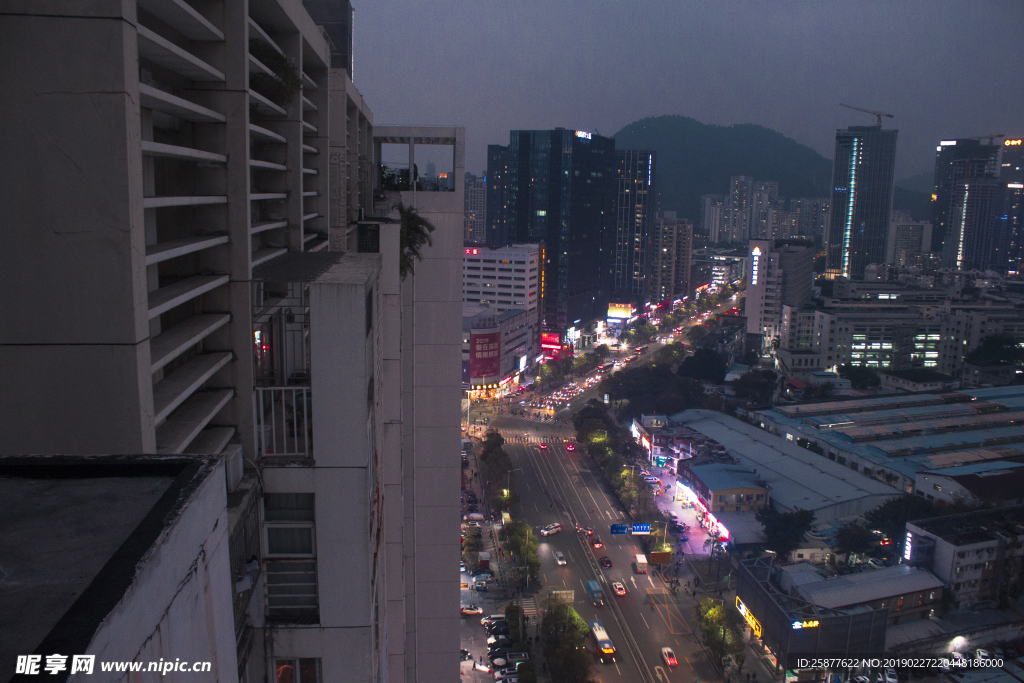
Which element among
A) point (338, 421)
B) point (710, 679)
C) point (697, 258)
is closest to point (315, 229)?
point (338, 421)

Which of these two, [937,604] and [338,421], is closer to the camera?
[338,421]

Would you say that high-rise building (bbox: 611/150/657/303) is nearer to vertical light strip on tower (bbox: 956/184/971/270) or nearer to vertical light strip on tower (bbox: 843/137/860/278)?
vertical light strip on tower (bbox: 843/137/860/278)

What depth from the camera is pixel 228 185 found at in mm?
1868

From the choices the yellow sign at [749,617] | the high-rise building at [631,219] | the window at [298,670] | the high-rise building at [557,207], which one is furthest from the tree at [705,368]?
the window at [298,670]

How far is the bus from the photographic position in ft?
36.2

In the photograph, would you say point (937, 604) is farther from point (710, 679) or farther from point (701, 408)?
point (701, 408)

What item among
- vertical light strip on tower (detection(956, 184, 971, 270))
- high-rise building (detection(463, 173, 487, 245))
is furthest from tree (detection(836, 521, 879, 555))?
vertical light strip on tower (detection(956, 184, 971, 270))

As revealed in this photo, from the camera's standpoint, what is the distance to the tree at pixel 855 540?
44.7 ft

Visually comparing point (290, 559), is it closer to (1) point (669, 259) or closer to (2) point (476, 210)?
(1) point (669, 259)

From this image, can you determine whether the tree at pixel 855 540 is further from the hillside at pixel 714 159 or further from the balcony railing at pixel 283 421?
the hillside at pixel 714 159

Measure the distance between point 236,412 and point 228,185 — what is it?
638mm

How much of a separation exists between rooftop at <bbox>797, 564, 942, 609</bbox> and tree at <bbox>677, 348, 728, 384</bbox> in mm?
16863

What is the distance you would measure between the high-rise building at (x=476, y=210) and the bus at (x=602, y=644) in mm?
39839

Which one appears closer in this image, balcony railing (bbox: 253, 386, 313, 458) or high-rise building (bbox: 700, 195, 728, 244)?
balcony railing (bbox: 253, 386, 313, 458)
